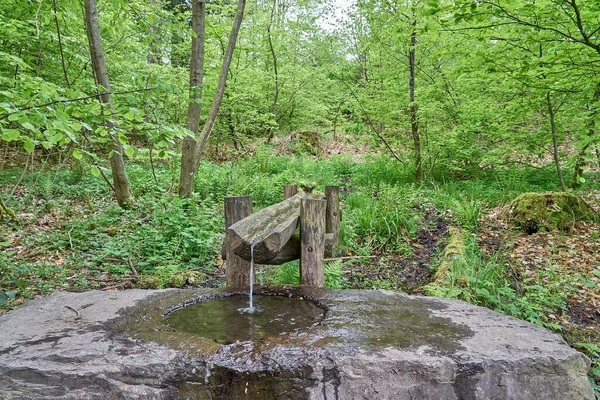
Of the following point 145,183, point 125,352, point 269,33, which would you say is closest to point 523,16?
point 125,352

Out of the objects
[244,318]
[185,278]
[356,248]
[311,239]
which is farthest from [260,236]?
[356,248]

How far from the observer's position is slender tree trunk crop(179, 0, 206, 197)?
248 inches

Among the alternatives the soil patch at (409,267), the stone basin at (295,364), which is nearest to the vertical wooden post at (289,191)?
the soil patch at (409,267)

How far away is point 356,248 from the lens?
5.65m

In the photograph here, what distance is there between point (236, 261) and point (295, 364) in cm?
143

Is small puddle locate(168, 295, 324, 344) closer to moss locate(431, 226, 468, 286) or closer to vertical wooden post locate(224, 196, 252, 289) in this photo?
vertical wooden post locate(224, 196, 252, 289)

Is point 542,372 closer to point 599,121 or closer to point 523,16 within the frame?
point 523,16

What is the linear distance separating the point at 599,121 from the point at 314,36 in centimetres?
1203

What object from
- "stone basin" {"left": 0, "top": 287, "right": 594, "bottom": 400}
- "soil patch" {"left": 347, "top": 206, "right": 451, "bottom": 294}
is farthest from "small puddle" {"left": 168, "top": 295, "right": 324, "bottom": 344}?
"soil patch" {"left": 347, "top": 206, "right": 451, "bottom": 294}

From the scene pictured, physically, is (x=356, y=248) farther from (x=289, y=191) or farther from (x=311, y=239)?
(x=311, y=239)

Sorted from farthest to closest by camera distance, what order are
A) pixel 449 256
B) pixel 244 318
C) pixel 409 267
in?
pixel 409 267 < pixel 449 256 < pixel 244 318

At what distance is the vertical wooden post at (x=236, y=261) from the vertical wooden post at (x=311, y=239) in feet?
1.66

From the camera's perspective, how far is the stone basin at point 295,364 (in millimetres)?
1855

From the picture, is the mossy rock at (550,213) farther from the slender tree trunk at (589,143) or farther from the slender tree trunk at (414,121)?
the slender tree trunk at (414,121)
